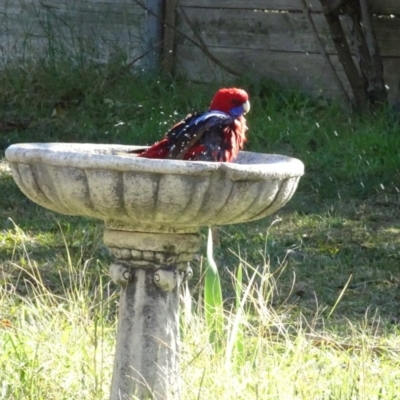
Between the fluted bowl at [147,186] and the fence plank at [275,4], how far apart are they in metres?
4.65

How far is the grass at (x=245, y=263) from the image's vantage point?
3.16 meters

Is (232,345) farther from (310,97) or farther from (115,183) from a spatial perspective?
(310,97)

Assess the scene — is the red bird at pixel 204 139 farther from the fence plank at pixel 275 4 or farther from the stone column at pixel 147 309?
the fence plank at pixel 275 4

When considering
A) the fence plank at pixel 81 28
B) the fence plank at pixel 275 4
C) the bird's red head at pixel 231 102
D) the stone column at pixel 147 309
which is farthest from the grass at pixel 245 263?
the fence plank at pixel 275 4

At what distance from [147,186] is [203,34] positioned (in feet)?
18.0

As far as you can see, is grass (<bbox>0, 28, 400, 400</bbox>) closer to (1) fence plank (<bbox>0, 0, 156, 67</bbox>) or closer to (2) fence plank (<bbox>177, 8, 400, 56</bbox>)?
(1) fence plank (<bbox>0, 0, 156, 67</bbox>)

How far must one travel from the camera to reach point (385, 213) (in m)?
5.84

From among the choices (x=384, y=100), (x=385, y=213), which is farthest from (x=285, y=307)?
(x=384, y=100)

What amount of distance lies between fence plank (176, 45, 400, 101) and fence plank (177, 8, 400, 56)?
0.19ft

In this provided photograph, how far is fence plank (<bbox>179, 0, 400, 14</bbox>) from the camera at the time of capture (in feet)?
23.6

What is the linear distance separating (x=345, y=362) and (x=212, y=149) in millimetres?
881

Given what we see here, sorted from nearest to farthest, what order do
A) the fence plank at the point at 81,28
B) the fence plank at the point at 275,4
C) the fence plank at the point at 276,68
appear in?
the fence plank at the point at 275,4
the fence plank at the point at 276,68
the fence plank at the point at 81,28

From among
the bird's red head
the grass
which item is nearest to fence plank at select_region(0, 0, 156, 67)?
the grass

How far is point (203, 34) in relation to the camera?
7922 mm
